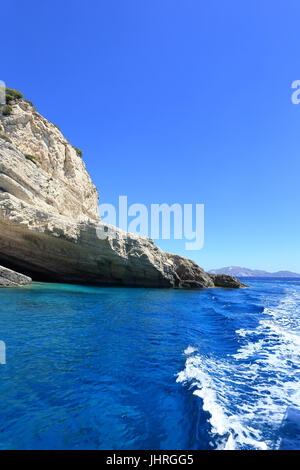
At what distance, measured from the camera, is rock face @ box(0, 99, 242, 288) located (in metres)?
20.7

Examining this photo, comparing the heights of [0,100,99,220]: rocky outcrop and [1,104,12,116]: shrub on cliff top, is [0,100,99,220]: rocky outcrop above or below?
below

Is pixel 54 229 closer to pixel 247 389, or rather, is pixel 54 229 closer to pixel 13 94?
pixel 247 389

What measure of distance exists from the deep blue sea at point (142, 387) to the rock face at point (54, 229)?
12.7 meters

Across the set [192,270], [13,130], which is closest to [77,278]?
[192,270]

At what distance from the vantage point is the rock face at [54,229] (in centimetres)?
2066

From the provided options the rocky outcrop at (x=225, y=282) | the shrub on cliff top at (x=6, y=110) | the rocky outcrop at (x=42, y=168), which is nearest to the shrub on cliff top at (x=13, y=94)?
the rocky outcrop at (x=42, y=168)

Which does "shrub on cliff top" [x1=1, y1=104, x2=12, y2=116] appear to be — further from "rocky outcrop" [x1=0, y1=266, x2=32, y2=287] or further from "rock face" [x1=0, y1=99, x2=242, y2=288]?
"rocky outcrop" [x1=0, y1=266, x2=32, y2=287]

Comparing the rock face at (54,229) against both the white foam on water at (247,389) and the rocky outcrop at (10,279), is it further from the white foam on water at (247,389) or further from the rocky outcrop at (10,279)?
the white foam on water at (247,389)

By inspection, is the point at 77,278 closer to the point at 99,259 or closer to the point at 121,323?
the point at 99,259

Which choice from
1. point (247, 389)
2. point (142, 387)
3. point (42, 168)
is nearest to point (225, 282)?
point (42, 168)

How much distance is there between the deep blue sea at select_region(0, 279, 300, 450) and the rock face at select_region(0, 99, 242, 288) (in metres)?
12.7

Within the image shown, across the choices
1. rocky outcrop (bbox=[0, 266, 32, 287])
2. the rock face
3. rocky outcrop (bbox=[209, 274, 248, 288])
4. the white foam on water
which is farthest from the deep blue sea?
rocky outcrop (bbox=[209, 274, 248, 288])

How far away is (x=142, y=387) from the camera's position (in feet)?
16.3
